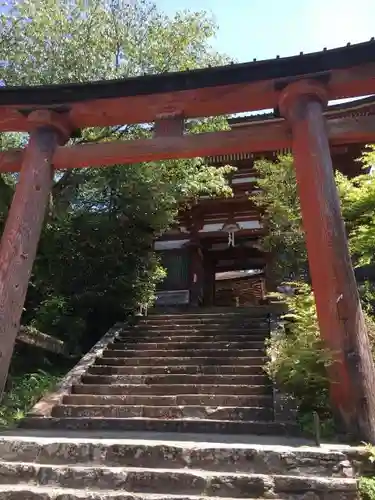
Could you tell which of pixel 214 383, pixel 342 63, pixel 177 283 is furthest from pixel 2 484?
pixel 177 283

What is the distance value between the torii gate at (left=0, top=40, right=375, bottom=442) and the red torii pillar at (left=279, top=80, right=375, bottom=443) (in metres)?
0.01

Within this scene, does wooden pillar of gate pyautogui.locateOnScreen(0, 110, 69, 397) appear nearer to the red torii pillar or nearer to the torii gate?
the torii gate

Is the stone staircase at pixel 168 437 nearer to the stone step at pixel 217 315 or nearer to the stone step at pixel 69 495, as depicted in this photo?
the stone step at pixel 69 495

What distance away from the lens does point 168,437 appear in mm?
4992

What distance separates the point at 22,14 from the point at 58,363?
321 inches

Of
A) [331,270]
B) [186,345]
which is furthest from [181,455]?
[186,345]

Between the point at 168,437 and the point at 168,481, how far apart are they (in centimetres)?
98

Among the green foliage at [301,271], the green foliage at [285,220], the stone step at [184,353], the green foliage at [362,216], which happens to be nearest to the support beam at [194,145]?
the green foliage at [362,216]

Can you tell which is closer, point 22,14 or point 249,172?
point 22,14

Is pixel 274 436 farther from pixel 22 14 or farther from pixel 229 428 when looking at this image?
pixel 22 14

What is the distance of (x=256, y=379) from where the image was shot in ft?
23.7

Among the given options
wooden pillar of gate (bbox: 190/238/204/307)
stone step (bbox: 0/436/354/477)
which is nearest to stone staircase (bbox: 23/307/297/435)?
stone step (bbox: 0/436/354/477)

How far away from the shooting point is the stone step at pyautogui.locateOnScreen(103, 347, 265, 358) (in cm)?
845

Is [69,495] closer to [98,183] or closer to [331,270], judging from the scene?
[331,270]
